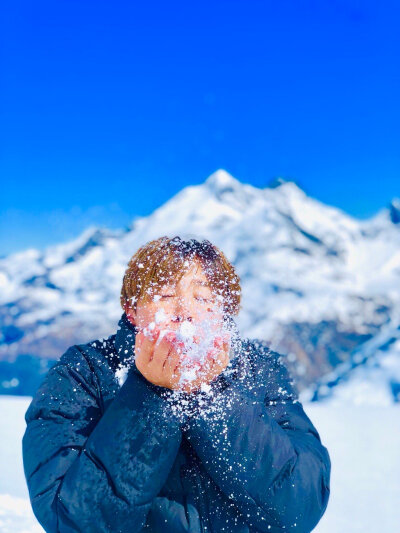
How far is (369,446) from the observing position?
6496mm

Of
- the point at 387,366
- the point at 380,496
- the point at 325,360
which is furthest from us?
the point at 325,360

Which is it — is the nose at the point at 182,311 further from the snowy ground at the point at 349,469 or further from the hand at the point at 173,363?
the snowy ground at the point at 349,469

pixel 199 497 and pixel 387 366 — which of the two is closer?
pixel 199 497

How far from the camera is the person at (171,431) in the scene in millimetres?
1052

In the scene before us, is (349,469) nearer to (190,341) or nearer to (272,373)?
(272,373)

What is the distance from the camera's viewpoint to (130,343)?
1267 mm

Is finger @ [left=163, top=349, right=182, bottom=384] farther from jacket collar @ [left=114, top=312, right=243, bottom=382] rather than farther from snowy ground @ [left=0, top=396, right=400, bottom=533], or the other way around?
snowy ground @ [left=0, top=396, right=400, bottom=533]

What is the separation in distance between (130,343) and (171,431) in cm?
28

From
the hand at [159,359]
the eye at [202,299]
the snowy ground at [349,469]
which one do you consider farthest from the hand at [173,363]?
the snowy ground at [349,469]

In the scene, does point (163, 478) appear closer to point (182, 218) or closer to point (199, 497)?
point (199, 497)

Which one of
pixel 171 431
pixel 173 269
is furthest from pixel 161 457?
pixel 173 269

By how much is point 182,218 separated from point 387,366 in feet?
312

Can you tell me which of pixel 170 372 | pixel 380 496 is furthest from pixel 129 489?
pixel 380 496

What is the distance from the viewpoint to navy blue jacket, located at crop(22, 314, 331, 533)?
1.06m
